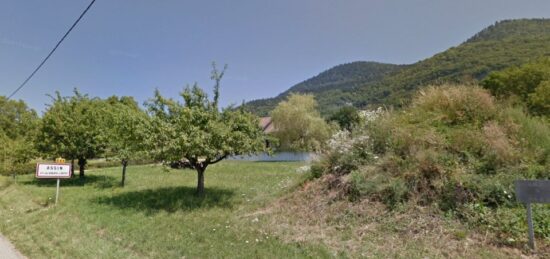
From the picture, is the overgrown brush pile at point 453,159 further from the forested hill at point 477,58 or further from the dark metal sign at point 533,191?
the forested hill at point 477,58

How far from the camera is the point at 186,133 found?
8.36 m

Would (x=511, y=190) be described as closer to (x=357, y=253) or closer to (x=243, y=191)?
(x=357, y=253)

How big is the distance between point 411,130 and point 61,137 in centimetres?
1589

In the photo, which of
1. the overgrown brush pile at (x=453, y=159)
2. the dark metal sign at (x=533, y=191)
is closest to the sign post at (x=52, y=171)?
the overgrown brush pile at (x=453, y=159)

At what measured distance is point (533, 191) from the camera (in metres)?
4.59

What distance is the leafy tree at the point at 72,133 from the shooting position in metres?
Answer: 14.9

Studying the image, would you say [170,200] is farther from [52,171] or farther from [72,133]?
[72,133]

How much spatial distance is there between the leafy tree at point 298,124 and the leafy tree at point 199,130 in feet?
82.0

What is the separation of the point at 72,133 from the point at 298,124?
80.0 feet

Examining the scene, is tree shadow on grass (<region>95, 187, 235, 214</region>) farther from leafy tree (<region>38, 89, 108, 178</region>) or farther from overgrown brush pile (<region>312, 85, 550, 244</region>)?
leafy tree (<region>38, 89, 108, 178</region>)

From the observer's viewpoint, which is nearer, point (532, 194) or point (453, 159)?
point (532, 194)

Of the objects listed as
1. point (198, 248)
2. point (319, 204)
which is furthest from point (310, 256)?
point (319, 204)

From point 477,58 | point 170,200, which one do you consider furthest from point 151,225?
point 477,58

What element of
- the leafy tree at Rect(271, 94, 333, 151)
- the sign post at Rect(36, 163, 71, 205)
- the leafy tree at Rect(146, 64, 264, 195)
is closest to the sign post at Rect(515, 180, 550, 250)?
the leafy tree at Rect(146, 64, 264, 195)
